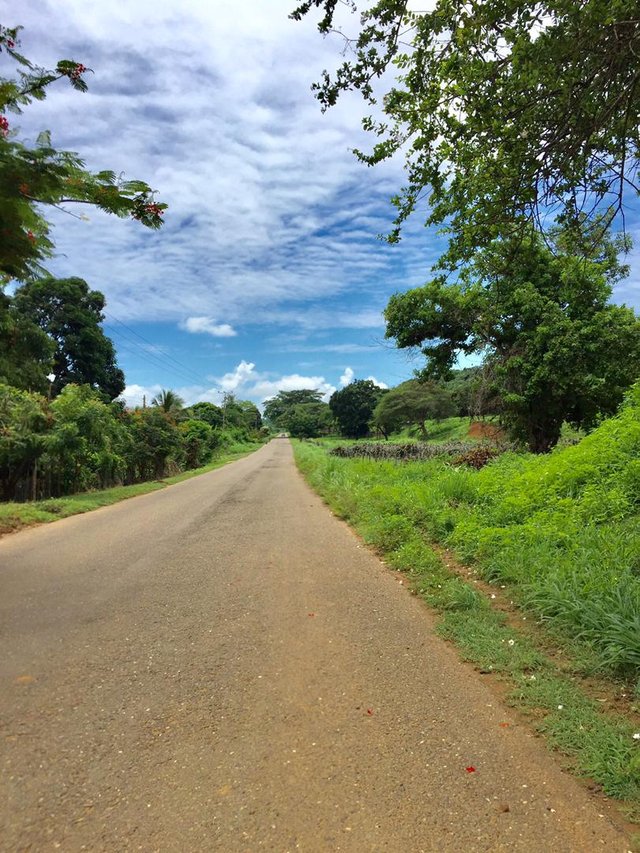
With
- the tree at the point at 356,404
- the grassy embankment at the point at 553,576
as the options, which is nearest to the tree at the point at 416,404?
the tree at the point at 356,404

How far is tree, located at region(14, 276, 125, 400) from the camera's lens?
35.7m

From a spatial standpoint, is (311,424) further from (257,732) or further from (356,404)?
(257,732)

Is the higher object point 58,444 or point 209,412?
point 209,412

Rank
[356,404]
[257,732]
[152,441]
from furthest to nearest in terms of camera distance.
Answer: [356,404] → [152,441] → [257,732]

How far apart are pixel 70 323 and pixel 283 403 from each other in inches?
4354

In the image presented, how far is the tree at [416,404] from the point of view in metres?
46.6

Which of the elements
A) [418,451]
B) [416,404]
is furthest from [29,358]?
[416,404]

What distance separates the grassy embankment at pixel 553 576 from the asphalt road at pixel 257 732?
0.88 ft

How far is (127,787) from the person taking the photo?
252 cm

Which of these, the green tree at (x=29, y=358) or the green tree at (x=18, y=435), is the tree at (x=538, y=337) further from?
the green tree at (x=29, y=358)

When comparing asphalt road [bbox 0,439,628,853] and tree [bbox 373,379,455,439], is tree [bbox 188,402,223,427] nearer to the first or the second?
tree [bbox 373,379,455,439]

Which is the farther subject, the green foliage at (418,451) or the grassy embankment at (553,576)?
the green foliage at (418,451)

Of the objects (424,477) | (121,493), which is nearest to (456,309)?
(424,477)

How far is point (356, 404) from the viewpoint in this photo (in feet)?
236
